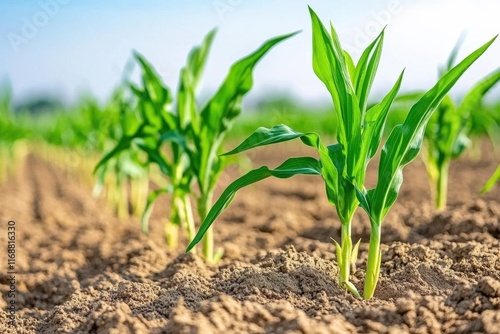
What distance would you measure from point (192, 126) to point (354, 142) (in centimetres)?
117

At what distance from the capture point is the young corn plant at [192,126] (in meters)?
3.03

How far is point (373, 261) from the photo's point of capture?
2203mm

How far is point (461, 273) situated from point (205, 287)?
103cm

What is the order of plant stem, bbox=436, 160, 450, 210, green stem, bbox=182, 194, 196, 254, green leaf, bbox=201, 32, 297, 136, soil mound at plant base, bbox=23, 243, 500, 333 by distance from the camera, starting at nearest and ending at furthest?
soil mound at plant base, bbox=23, 243, 500, 333
green leaf, bbox=201, 32, 297, 136
green stem, bbox=182, 194, 196, 254
plant stem, bbox=436, 160, 450, 210

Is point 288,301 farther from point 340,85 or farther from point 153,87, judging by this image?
point 153,87

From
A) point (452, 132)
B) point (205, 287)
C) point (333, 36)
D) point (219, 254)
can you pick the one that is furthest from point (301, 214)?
point (333, 36)

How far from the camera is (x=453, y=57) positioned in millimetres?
3885

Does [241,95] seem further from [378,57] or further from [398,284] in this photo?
[398,284]

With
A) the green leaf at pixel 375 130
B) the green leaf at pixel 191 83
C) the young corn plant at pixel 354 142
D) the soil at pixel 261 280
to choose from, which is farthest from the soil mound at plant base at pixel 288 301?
the green leaf at pixel 191 83

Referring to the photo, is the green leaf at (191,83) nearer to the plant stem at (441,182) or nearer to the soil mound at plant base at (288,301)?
the soil mound at plant base at (288,301)

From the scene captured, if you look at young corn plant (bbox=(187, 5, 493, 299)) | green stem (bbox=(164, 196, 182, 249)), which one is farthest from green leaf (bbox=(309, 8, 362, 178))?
green stem (bbox=(164, 196, 182, 249))

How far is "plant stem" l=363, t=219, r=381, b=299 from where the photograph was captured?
2182 mm

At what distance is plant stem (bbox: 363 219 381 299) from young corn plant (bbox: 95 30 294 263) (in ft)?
3.36

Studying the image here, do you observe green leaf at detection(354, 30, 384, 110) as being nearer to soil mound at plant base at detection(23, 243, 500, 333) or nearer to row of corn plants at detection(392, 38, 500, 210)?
soil mound at plant base at detection(23, 243, 500, 333)
